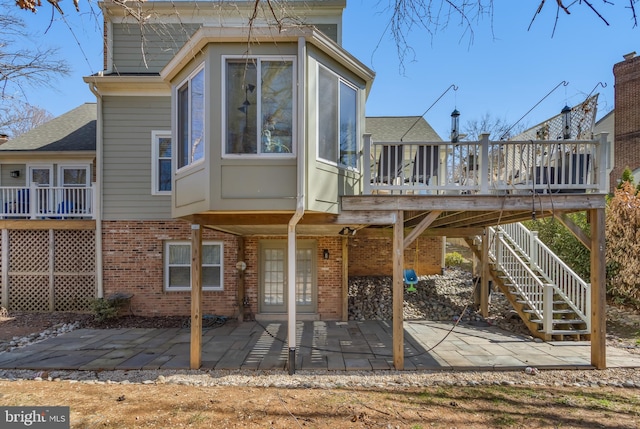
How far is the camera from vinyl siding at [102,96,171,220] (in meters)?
8.39

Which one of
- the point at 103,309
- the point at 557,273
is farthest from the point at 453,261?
the point at 103,309

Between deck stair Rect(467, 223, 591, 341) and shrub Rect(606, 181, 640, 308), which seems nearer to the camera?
deck stair Rect(467, 223, 591, 341)

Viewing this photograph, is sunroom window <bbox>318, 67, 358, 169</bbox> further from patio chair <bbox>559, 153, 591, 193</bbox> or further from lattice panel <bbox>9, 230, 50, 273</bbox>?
lattice panel <bbox>9, 230, 50, 273</bbox>

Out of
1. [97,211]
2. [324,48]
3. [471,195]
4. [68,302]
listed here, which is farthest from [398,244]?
[68,302]

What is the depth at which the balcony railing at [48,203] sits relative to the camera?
859 centimetres

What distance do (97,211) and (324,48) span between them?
6.88 m

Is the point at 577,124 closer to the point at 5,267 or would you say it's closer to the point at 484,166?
the point at 484,166

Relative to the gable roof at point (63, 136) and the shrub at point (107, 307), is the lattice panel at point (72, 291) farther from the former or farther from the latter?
the gable roof at point (63, 136)

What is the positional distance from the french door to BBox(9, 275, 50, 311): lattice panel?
18.4 feet

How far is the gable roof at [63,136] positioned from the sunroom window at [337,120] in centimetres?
729

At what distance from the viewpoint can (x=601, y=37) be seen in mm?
3758

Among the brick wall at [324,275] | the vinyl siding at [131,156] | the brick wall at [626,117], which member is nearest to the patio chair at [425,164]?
the brick wall at [324,275]

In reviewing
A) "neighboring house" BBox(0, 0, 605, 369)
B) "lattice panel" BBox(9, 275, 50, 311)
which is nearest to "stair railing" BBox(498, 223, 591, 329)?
"neighboring house" BBox(0, 0, 605, 369)

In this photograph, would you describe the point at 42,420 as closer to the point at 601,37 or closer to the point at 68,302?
the point at 68,302
